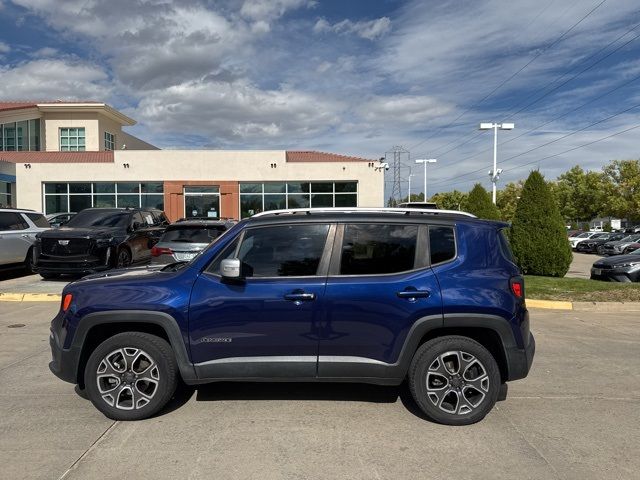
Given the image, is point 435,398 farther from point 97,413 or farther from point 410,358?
point 97,413

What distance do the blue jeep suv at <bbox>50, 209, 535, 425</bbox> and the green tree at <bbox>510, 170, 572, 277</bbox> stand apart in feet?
31.5

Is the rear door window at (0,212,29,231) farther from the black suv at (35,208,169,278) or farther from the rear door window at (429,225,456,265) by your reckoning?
the rear door window at (429,225,456,265)

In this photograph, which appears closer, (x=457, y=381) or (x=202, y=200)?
(x=457, y=381)

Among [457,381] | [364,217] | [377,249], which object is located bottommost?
[457,381]

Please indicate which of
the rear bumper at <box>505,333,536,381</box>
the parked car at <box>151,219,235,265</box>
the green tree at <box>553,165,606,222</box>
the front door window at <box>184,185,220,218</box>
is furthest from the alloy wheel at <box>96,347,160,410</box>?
the green tree at <box>553,165,606,222</box>

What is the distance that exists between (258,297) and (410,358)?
135cm

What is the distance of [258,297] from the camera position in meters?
4.11

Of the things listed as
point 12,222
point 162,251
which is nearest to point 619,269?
point 162,251

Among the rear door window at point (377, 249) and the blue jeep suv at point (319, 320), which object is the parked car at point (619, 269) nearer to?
the blue jeep suv at point (319, 320)

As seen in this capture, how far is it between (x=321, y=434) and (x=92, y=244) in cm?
942

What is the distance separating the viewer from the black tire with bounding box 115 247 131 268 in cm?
1234

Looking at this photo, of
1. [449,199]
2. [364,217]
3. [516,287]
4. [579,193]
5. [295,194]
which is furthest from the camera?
[449,199]

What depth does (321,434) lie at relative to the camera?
399cm

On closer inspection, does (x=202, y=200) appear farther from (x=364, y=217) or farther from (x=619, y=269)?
(x=364, y=217)
